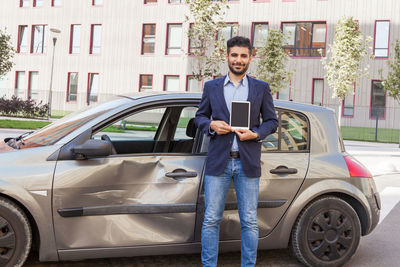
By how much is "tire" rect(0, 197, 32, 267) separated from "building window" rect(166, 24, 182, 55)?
30.9 meters

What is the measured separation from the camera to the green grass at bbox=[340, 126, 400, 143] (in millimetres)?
26688

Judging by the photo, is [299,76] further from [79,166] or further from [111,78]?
[79,166]

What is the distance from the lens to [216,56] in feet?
83.0

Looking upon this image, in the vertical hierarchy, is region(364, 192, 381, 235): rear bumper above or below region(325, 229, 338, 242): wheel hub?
above

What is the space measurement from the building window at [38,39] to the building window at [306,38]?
19.0 metres

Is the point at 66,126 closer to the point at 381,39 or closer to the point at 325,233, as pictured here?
the point at 325,233

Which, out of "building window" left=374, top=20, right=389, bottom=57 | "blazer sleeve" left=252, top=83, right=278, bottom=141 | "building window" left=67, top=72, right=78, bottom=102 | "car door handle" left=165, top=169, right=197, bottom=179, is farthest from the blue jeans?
"building window" left=67, top=72, right=78, bottom=102

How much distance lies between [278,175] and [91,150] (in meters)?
1.59

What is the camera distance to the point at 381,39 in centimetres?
2927

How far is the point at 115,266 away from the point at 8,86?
38.0 m

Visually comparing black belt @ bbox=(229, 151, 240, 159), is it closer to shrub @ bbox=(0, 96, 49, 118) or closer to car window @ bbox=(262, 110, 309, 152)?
car window @ bbox=(262, 110, 309, 152)

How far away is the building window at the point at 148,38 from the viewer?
34.5 meters

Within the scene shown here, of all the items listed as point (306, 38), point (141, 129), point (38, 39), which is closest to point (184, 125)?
point (141, 129)

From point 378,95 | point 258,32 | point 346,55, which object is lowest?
point 378,95
